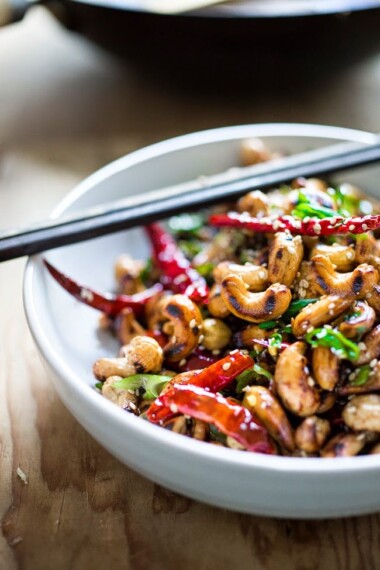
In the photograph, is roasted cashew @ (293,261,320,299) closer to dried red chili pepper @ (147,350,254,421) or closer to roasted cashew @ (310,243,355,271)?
roasted cashew @ (310,243,355,271)

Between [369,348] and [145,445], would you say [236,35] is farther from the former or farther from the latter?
[145,445]

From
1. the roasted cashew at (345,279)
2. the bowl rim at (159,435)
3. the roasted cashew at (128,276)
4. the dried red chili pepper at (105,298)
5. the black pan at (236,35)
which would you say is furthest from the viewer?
the black pan at (236,35)

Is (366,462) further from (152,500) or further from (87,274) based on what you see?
(87,274)

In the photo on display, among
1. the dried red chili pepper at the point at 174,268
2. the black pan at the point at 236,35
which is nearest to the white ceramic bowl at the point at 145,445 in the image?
the dried red chili pepper at the point at 174,268

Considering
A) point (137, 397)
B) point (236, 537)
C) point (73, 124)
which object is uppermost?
point (73, 124)

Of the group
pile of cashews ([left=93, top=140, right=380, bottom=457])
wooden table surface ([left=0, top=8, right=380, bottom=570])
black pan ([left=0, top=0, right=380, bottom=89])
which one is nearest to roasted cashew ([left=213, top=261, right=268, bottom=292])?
pile of cashews ([left=93, top=140, right=380, bottom=457])

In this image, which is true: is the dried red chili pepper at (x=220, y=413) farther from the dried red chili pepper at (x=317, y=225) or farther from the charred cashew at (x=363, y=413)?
the dried red chili pepper at (x=317, y=225)

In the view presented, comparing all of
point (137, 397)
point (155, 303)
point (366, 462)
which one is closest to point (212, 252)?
point (155, 303)

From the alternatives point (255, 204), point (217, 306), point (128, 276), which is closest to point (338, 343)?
point (217, 306)
